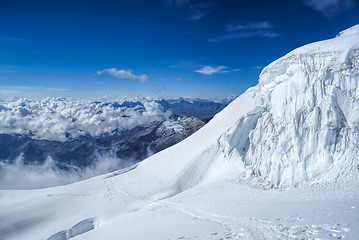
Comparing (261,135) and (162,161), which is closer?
(261,135)

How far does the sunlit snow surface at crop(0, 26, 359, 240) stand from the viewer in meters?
15.4

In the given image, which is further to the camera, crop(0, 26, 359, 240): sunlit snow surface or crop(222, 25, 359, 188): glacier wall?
crop(222, 25, 359, 188): glacier wall

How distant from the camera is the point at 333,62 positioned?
91.0 ft

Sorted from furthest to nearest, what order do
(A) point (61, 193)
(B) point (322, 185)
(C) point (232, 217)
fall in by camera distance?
1. (A) point (61, 193)
2. (B) point (322, 185)
3. (C) point (232, 217)

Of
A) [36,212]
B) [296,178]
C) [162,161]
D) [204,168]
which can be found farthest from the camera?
[162,161]

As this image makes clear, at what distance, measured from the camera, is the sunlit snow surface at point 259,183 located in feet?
50.6

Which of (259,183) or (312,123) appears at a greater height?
(312,123)

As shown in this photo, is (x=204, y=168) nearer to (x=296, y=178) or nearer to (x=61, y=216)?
(x=296, y=178)

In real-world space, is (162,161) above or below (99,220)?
above

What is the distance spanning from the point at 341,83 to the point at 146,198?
38.8 m

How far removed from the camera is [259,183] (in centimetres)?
2942

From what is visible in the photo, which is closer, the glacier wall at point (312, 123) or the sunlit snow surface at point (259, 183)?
the sunlit snow surface at point (259, 183)

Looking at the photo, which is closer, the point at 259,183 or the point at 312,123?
the point at 312,123

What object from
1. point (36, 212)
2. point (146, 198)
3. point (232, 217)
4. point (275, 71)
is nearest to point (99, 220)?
point (146, 198)
